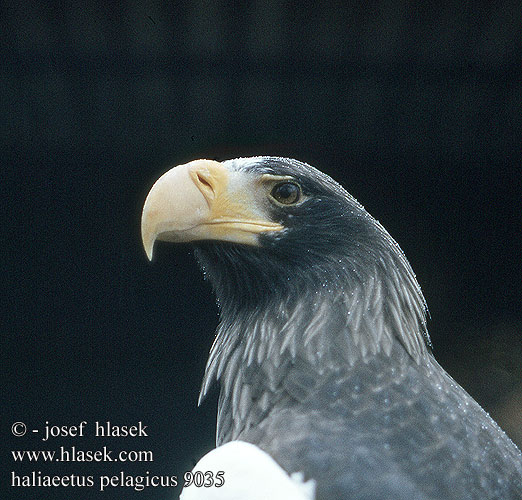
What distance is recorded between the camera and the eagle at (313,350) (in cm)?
124

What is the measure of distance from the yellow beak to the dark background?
1.28 meters

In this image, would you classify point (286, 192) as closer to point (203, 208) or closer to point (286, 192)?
point (286, 192)

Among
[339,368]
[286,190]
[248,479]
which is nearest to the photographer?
[248,479]

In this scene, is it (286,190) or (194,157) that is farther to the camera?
(194,157)

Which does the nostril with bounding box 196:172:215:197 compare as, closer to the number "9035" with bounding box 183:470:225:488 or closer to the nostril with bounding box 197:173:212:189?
the nostril with bounding box 197:173:212:189

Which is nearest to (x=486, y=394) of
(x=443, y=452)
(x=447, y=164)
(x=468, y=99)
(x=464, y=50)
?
(x=447, y=164)

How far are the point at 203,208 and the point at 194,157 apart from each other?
1.62 m

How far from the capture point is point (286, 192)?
5.20ft

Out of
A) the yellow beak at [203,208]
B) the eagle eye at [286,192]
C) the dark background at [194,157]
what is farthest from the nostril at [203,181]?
the dark background at [194,157]

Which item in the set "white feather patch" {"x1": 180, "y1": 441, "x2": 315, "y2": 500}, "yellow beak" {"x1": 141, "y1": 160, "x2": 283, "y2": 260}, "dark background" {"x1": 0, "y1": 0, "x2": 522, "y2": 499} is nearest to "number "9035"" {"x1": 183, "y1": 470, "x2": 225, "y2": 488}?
"white feather patch" {"x1": 180, "y1": 441, "x2": 315, "y2": 500}

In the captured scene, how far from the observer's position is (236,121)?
10.4 feet

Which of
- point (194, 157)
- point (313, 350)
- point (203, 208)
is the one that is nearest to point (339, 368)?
point (313, 350)

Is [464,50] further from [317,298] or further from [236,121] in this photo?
[317,298]

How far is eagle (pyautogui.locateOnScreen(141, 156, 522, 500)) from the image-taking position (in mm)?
1240
